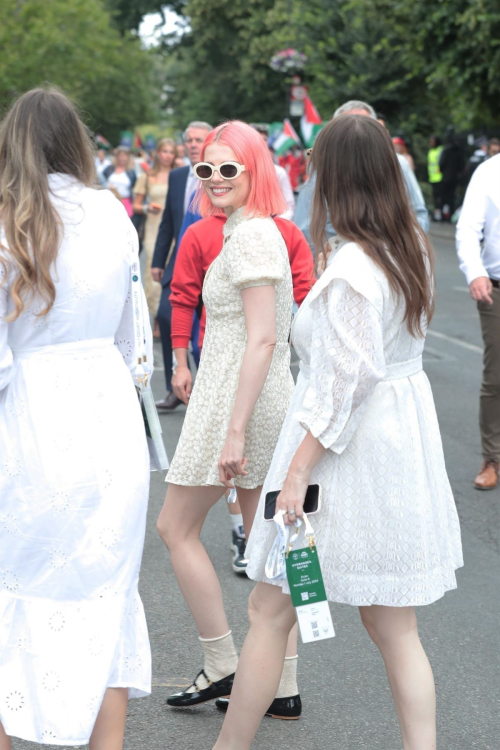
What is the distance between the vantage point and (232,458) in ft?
10.3

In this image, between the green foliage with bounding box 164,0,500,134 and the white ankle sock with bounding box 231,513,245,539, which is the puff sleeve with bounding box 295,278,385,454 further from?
the green foliage with bounding box 164,0,500,134

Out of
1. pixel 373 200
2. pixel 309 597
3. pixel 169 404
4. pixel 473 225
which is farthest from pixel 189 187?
pixel 309 597

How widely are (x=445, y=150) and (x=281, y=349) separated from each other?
2506 centimetres

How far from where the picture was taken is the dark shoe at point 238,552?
4824mm

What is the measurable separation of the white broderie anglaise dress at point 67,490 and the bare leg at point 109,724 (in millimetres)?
56

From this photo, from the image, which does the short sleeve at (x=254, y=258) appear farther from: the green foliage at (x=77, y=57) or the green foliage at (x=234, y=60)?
the green foliage at (x=234, y=60)

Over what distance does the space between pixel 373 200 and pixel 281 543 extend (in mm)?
887

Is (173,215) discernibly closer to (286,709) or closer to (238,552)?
(238,552)

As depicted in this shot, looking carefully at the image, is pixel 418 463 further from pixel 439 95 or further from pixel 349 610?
pixel 439 95

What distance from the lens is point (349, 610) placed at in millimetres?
4453

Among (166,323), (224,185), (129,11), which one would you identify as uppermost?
(224,185)

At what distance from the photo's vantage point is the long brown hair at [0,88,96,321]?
251 centimetres

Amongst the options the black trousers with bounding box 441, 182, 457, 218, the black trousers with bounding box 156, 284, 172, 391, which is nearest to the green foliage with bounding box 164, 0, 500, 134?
the black trousers with bounding box 156, 284, 172, 391

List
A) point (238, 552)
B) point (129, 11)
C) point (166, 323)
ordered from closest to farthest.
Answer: point (238, 552)
point (166, 323)
point (129, 11)
